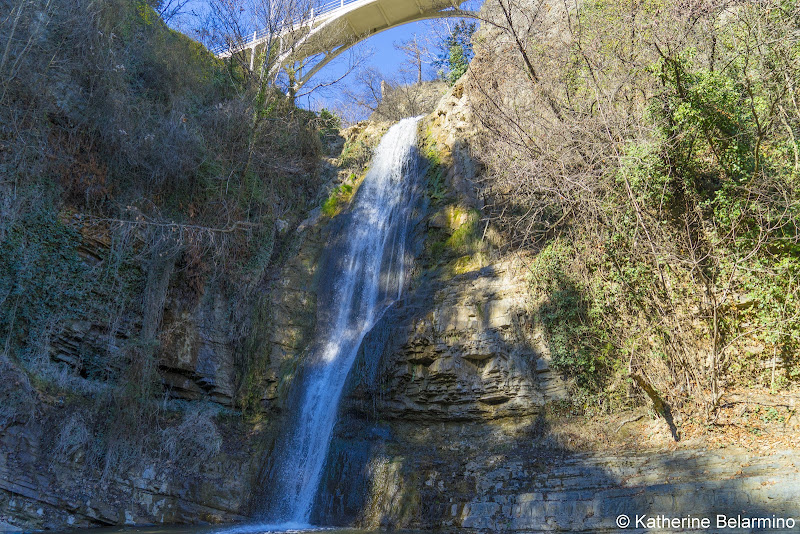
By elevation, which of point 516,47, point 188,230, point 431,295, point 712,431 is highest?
point 516,47

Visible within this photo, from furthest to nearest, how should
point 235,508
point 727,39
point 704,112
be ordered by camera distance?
1. point 235,508
2. point 727,39
3. point 704,112

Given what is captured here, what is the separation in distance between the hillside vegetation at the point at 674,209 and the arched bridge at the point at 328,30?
7.25 meters

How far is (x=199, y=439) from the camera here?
10.0 metres

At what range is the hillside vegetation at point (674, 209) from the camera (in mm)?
7547

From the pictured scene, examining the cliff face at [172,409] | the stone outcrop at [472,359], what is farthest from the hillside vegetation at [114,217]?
the stone outcrop at [472,359]

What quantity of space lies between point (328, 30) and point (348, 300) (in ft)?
39.3

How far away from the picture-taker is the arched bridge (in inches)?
639

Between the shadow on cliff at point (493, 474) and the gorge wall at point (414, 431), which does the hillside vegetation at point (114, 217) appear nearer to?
the gorge wall at point (414, 431)

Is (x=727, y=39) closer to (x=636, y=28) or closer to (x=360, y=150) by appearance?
(x=636, y=28)

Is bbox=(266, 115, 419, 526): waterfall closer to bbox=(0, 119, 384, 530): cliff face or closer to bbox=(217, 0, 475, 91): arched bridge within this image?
bbox=(0, 119, 384, 530): cliff face

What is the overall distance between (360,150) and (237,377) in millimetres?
8258

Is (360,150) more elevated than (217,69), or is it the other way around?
(217,69)

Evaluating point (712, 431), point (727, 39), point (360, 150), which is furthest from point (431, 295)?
point (360, 150)

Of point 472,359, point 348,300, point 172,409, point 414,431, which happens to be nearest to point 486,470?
point 414,431
